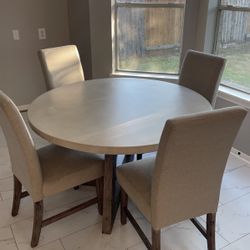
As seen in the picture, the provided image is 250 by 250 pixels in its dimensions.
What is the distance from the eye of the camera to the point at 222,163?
58.0 inches

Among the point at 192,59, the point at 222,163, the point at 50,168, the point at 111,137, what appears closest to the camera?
the point at 222,163

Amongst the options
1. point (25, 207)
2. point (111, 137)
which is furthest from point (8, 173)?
point (111, 137)

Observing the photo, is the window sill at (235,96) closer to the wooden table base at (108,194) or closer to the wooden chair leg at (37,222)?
the wooden table base at (108,194)

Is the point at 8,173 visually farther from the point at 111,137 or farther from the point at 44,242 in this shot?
the point at 111,137

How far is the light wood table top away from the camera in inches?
60.9

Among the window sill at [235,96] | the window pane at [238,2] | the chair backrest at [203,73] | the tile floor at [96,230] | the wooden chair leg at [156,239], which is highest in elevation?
the window pane at [238,2]

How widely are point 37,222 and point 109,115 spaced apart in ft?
2.43

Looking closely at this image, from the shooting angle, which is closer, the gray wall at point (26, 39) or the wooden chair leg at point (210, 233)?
the wooden chair leg at point (210, 233)

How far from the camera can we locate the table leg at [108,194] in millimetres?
1823

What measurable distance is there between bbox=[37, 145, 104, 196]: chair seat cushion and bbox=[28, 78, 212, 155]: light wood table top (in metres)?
0.23

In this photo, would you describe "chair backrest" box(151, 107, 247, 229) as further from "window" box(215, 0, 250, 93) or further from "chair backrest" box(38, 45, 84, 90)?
"window" box(215, 0, 250, 93)

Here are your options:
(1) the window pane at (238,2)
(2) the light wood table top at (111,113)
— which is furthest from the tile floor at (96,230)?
(1) the window pane at (238,2)

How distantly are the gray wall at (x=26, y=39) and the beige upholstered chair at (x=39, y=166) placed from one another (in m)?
1.96

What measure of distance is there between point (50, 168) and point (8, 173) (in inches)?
38.2
